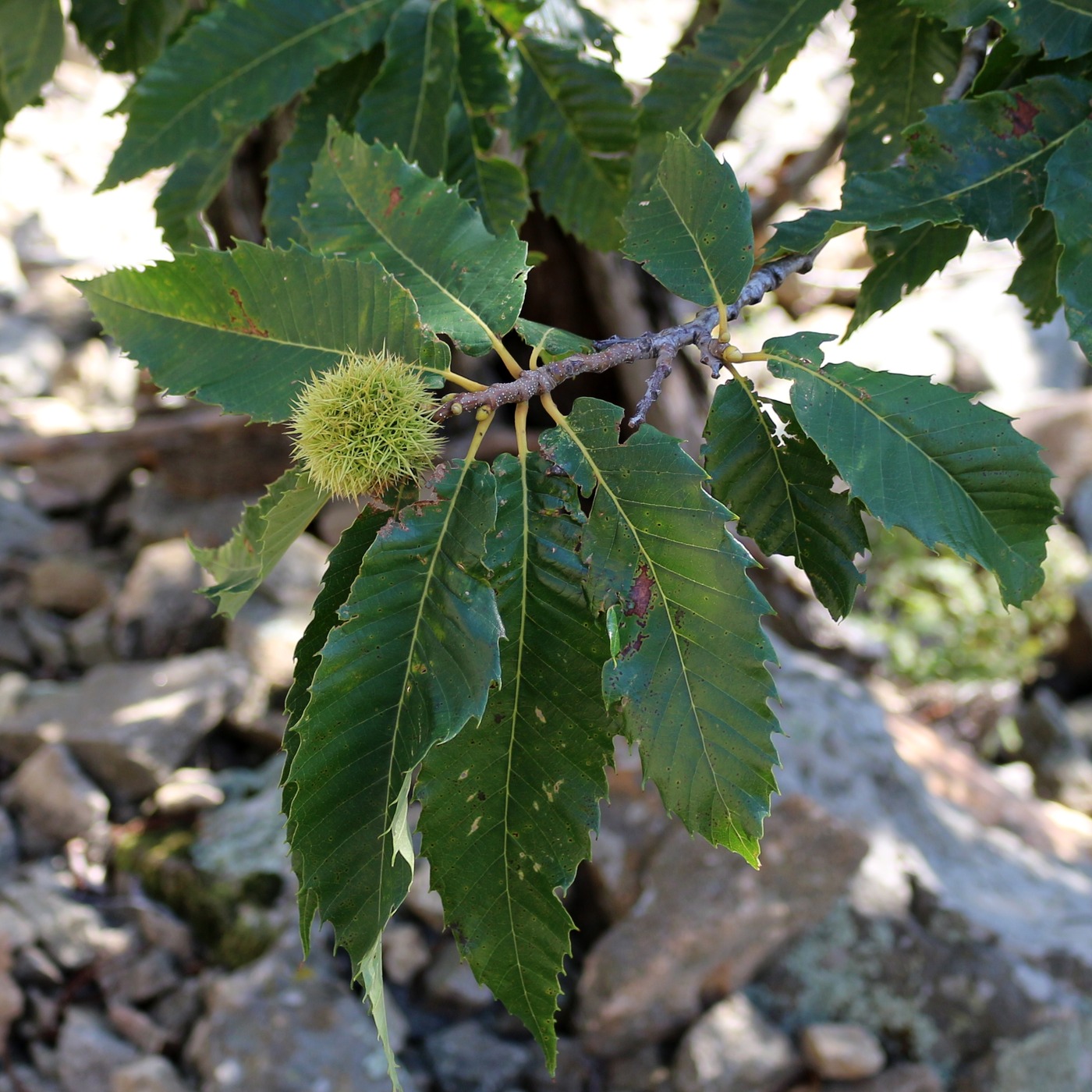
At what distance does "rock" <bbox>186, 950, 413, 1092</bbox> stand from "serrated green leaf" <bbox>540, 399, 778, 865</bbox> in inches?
72.2

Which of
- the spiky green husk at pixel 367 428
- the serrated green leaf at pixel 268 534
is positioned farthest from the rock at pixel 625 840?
the spiky green husk at pixel 367 428

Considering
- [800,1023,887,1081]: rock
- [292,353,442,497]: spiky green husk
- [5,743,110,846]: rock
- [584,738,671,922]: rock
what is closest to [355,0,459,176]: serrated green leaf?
[292,353,442,497]: spiky green husk

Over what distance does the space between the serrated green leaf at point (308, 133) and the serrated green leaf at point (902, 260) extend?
693 mm

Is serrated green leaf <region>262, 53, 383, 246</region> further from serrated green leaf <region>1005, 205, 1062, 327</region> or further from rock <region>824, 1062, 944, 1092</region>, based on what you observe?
rock <region>824, 1062, 944, 1092</region>

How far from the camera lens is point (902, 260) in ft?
3.81

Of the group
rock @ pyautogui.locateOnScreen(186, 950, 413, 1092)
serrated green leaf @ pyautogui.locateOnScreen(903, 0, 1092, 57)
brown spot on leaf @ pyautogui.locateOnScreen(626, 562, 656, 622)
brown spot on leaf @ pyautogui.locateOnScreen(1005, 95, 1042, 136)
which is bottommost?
rock @ pyautogui.locateOnScreen(186, 950, 413, 1092)

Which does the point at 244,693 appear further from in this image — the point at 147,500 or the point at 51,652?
the point at 147,500

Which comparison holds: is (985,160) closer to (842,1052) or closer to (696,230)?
(696,230)

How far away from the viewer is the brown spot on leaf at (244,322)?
84cm

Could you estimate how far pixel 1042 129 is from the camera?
918 mm

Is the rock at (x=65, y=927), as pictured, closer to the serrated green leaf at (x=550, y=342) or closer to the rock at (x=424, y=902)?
the rock at (x=424, y=902)

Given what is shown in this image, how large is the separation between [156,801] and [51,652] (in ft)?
3.40

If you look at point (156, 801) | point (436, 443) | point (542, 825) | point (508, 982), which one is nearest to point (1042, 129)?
point (436, 443)

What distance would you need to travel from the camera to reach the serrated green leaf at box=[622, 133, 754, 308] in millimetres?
864
